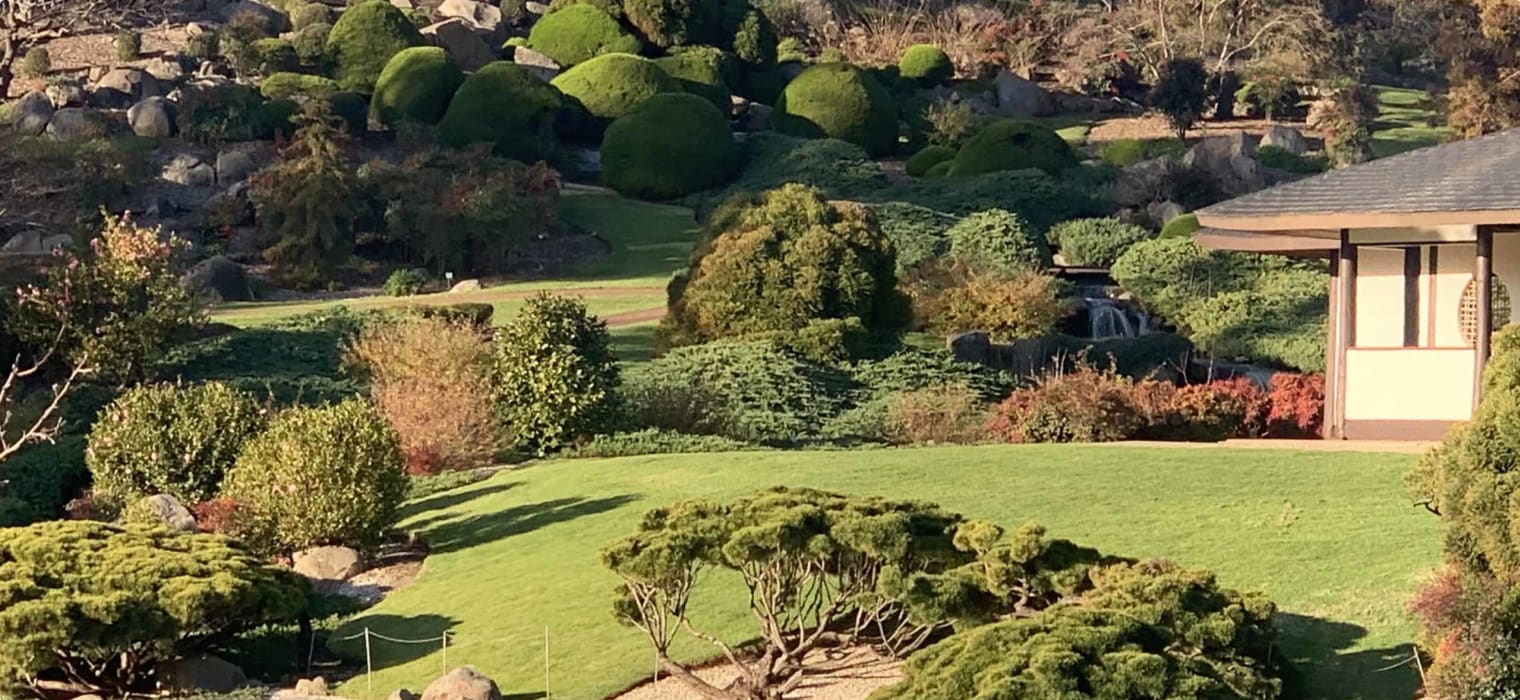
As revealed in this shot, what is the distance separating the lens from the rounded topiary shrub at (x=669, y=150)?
44.7 metres

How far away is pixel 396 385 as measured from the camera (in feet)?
73.2

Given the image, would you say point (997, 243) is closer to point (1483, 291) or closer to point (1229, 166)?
point (1229, 166)

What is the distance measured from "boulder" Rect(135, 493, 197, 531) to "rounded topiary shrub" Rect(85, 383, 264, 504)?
5.11 feet

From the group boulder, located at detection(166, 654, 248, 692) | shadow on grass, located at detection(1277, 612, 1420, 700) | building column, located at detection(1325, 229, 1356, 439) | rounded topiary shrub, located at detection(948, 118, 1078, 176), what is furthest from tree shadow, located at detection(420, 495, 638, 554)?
rounded topiary shrub, located at detection(948, 118, 1078, 176)

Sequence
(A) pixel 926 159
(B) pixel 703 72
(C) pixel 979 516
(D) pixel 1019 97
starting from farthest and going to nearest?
(D) pixel 1019 97 → (B) pixel 703 72 → (A) pixel 926 159 → (C) pixel 979 516

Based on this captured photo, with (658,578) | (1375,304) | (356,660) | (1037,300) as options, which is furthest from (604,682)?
(1037,300)

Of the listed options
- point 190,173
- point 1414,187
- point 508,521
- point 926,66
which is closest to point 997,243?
point 1414,187

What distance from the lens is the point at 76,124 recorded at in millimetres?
43062

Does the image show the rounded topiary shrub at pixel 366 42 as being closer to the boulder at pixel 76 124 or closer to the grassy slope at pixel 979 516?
the boulder at pixel 76 124

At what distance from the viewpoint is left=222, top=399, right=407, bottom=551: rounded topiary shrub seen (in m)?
17.3

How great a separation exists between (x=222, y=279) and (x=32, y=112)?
11423 mm

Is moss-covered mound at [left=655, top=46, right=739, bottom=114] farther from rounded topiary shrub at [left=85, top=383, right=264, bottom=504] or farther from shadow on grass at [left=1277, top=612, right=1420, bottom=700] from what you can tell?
shadow on grass at [left=1277, top=612, right=1420, bottom=700]

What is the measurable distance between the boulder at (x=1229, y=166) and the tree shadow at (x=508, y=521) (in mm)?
26307

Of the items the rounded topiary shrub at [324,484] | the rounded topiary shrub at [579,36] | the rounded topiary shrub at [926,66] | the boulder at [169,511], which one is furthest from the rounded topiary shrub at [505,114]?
the rounded topiary shrub at [324,484]
